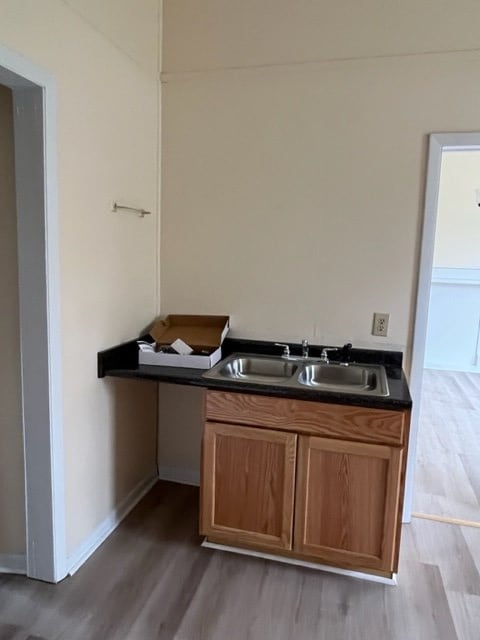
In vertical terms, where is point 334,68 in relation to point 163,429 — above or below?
above

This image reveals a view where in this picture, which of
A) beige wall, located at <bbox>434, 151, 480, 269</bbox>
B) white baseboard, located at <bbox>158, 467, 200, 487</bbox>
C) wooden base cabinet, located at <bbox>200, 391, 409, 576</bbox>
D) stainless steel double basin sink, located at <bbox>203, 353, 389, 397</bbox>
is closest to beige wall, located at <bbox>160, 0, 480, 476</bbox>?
stainless steel double basin sink, located at <bbox>203, 353, 389, 397</bbox>

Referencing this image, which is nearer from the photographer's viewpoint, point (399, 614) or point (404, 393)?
point (399, 614)

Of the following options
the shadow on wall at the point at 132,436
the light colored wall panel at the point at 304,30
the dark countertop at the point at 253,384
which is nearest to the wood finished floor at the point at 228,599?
the shadow on wall at the point at 132,436

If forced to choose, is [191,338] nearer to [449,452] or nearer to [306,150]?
[306,150]

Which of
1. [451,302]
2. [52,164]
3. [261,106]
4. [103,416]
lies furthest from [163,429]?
[451,302]

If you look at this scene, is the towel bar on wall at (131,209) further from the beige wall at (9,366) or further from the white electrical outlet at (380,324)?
the white electrical outlet at (380,324)

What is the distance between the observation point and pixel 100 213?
79.7 inches

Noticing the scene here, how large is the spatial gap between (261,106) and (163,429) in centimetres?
191

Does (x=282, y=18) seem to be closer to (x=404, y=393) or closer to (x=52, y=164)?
(x=52, y=164)

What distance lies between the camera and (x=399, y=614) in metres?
1.81

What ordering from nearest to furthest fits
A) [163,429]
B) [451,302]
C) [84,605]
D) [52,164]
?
[52,164] → [84,605] → [163,429] → [451,302]

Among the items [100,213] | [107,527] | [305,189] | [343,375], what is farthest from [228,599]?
[305,189]

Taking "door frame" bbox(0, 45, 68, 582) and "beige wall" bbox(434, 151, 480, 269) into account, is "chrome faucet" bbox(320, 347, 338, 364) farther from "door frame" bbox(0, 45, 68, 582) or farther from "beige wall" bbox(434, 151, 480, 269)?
"beige wall" bbox(434, 151, 480, 269)

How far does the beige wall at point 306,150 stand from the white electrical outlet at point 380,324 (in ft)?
0.08
